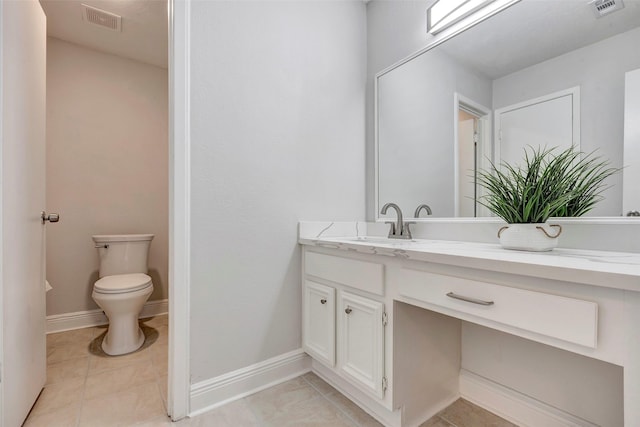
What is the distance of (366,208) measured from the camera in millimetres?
1983

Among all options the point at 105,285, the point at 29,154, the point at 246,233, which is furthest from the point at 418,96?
the point at 105,285

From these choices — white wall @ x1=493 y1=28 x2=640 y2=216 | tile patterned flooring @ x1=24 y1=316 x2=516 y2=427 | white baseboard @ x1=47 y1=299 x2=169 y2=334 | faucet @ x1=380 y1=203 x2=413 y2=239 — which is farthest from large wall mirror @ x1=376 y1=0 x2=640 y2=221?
white baseboard @ x1=47 y1=299 x2=169 y2=334

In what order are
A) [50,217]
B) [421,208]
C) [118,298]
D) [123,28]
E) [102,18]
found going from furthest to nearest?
[123,28] < [102,18] < [118,298] < [421,208] < [50,217]

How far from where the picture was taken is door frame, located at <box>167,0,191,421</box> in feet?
4.18

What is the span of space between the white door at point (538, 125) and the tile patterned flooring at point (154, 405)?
1.18m

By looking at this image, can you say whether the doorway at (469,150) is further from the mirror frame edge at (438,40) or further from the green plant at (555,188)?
the green plant at (555,188)

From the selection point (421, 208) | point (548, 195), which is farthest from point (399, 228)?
point (548, 195)

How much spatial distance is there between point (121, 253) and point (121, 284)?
18.5 inches

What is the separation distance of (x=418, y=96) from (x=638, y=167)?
3.32ft

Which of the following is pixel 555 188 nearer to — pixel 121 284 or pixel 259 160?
pixel 259 160

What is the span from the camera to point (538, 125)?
121 cm

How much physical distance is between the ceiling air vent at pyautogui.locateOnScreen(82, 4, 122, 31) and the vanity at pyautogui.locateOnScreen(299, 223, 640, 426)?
2057mm

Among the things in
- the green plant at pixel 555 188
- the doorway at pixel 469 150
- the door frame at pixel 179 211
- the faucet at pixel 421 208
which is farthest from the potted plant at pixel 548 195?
the door frame at pixel 179 211

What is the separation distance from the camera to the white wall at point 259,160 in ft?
4.47
